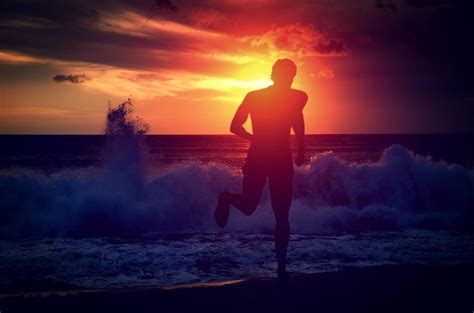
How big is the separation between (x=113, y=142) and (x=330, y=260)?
12.6 m

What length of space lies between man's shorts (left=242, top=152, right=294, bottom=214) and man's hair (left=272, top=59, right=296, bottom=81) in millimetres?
1078

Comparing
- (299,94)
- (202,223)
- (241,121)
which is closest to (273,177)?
(241,121)

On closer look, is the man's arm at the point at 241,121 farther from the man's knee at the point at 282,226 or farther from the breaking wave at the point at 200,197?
the breaking wave at the point at 200,197

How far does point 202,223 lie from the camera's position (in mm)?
15172

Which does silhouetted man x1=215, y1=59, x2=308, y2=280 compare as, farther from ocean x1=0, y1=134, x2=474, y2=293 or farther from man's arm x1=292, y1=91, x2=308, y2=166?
ocean x1=0, y1=134, x2=474, y2=293

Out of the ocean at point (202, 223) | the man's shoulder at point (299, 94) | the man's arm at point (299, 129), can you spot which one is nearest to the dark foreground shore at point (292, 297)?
the ocean at point (202, 223)

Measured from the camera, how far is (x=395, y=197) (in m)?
17.8

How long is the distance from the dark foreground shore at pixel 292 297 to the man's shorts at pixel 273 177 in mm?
1199

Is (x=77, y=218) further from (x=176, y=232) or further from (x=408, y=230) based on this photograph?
(x=408, y=230)

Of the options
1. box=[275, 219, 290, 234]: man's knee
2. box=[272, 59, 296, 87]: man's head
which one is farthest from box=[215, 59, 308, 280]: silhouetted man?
box=[275, 219, 290, 234]: man's knee

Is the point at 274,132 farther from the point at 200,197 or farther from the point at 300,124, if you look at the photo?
the point at 200,197

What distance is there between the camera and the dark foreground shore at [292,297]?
5297 mm

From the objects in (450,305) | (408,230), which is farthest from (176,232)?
(450,305)

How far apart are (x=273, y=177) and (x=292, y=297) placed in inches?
63.4
